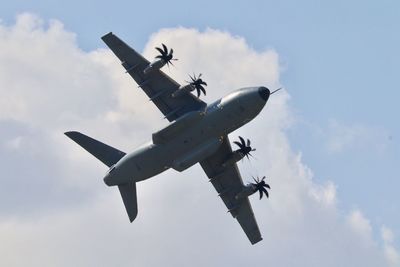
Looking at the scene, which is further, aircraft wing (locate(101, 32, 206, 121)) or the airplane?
aircraft wing (locate(101, 32, 206, 121))

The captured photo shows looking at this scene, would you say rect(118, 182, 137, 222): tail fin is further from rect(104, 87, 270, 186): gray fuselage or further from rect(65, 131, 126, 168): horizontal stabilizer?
rect(65, 131, 126, 168): horizontal stabilizer

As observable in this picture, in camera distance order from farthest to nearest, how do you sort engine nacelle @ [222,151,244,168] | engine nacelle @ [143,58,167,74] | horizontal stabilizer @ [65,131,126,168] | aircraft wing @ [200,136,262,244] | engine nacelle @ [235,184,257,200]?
1. engine nacelle @ [235,184,257,200]
2. aircraft wing @ [200,136,262,244]
3. engine nacelle @ [222,151,244,168]
4. horizontal stabilizer @ [65,131,126,168]
5. engine nacelle @ [143,58,167,74]

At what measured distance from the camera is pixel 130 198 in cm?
9650

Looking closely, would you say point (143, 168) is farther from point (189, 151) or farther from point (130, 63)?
point (130, 63)

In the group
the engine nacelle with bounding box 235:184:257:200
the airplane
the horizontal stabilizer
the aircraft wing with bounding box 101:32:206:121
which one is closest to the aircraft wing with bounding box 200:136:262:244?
the engine nacelle with bounding box 235:184:257:200

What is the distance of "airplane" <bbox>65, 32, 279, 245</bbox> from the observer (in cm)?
8838

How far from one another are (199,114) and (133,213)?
15.3 meters

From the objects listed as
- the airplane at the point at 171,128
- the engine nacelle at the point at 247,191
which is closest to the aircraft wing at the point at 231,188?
the engine nacelle at the point at 247,191

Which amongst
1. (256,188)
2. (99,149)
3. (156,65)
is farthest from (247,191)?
(156,65)

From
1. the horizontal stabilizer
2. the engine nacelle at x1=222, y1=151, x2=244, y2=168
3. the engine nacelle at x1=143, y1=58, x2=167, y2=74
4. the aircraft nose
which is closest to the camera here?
the aircraft nose

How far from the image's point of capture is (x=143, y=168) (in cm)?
9194

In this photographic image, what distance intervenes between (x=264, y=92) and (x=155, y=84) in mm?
11705

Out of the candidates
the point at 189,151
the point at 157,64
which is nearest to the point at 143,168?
the point at 189,151

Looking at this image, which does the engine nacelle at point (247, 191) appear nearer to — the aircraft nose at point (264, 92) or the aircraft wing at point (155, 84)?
the aircraft wing at point (155, 84)
